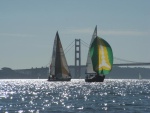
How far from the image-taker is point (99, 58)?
9612 cm

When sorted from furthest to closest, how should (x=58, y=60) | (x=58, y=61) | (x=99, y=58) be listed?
(x=58, y=60) → (x=58, y=61) → (x=99, y=58)

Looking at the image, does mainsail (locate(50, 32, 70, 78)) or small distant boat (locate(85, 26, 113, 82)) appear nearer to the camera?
small distant boat (locate(85, 26, 113, 82))

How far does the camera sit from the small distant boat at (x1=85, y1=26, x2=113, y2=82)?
95.0 metres

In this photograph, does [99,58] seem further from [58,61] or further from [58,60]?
A: [58,60]

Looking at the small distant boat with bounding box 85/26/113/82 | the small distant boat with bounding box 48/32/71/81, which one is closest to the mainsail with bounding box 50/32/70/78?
the small distant boat with bounding box 48/32/71/81

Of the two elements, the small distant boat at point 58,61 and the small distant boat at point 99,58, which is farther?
the small distant boat at point 58,61

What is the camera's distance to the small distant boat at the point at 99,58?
3740 inches

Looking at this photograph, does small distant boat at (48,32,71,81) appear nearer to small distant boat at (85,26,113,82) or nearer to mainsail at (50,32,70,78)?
mainsail at (50,32,70,78)

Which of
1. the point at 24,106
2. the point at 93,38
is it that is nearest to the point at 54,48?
the point at 93,38

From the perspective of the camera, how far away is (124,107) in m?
43.6

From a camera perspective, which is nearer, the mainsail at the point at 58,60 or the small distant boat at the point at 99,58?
the small distant boat at the point at 99,58

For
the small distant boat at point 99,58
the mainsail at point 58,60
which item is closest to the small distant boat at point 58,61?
the mainsail at point 58,60

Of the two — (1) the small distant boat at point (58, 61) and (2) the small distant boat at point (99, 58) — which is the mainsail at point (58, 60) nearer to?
(1) the small distant boat at point (58, 61)

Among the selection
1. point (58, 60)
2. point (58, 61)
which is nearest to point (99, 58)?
point (58, 61)
